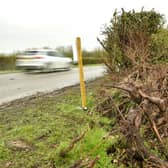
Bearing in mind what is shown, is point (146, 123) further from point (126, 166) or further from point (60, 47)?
point (60, 47)

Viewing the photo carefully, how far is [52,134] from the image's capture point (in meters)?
5.79

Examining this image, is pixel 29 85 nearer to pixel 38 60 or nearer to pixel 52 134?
pixel 38 60

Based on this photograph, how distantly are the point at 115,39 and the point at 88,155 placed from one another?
503 cm

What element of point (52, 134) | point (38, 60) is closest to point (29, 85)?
point (38, 60)

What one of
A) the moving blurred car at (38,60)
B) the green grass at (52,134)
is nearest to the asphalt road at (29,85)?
the green grass at (52,134)

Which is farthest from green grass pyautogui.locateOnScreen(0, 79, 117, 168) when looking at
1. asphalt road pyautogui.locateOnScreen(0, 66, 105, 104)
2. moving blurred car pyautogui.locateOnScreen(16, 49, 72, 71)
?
moving blurred car pyautogui.locateOnScreen(16, 49, 72, 71)

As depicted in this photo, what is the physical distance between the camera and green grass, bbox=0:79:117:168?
4609 mm

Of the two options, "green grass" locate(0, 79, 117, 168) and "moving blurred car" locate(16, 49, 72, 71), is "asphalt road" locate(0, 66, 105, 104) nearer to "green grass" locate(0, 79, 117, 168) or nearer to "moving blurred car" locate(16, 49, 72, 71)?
"green grass" locate(0, 79, 117, 168)

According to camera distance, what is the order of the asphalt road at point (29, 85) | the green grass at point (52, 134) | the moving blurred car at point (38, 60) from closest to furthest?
the green grass at point (52, 134)
the asphalt road at point (29, 85)
the moving blurred car at point (38, 60)

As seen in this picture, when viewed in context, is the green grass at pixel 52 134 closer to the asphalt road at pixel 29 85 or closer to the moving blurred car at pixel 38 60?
the asphalt road at pixel 29 85

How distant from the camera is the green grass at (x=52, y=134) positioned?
4.61 metres

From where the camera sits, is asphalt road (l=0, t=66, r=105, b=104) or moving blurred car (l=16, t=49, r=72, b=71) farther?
moving blurred car (l=16, t=49, r=72, b=71)

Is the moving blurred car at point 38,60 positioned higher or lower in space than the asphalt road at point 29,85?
higher

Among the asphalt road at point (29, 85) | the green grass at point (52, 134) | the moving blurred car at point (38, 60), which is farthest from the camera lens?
the moving blurred car at point (38, 60)
